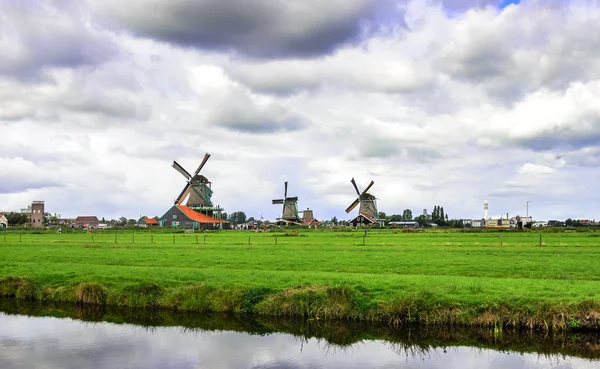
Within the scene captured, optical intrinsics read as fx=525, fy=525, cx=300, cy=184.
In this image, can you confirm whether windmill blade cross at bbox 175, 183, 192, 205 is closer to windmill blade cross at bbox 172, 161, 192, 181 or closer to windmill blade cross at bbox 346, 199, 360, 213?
windmill blade cross at bbox 172, 161, 192, 181

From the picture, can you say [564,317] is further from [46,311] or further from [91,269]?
[91,269]

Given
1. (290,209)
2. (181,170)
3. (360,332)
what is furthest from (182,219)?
(360,332)

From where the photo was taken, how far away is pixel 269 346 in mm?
20203

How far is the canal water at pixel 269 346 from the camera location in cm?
1823

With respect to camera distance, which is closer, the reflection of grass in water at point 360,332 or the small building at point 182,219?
the reflection of grass in water at point 360,332

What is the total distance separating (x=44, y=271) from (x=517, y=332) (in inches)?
1049

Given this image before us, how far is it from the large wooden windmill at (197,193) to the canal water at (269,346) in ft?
416

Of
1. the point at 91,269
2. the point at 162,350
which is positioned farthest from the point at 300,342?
the point at 91,269

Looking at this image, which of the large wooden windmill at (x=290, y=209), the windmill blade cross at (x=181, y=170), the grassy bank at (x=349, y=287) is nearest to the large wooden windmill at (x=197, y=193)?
the windmill blade cross at (x=181, y=170)

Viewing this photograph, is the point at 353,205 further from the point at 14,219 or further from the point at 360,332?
the point at 360,332

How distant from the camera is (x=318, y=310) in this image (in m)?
23.5

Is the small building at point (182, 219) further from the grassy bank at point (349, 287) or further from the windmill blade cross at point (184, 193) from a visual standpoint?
the grassy bank at point (349, 287)

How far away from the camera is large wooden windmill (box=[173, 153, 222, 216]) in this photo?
491 ft

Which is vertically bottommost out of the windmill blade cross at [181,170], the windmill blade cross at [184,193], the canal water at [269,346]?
the canal water at [269,346]
